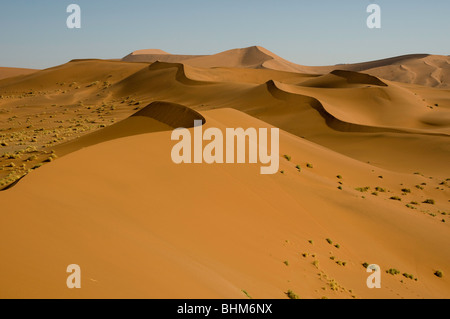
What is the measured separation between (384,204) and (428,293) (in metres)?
4.91

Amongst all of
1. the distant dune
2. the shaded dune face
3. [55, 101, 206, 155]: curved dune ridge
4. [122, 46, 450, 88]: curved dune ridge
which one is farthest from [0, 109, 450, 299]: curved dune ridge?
the distant dune

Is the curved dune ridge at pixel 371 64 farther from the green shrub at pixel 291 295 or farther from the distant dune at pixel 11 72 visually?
the green shrub at pixel 291 295

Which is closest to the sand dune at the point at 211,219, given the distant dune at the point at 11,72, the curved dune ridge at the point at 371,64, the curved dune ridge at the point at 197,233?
the curved dune ridge at the point at 197,233

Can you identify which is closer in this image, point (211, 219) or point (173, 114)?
point (211, 219)

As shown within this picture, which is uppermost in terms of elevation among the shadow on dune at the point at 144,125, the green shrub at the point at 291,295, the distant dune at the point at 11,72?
the distant dune at the point at 11,72

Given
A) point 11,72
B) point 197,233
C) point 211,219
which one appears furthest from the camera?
point 11,72

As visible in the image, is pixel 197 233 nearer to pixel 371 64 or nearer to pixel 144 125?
pixel 144 125

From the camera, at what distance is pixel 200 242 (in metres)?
7.56

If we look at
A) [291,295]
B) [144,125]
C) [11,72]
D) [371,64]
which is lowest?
[291,295]

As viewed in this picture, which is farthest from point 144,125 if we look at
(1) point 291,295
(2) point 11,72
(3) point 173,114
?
(2) point 11,72

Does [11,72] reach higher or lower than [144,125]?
higher

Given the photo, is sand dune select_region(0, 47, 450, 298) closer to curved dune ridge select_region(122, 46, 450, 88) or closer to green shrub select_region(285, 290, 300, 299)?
green shrub select_region(285, 290, 300, 299)

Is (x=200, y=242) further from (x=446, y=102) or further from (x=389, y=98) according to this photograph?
(x=446, y=102)

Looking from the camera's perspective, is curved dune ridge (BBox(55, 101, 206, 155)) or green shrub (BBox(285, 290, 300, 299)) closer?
green shrub (BBox(285, 290, 300, 299))
